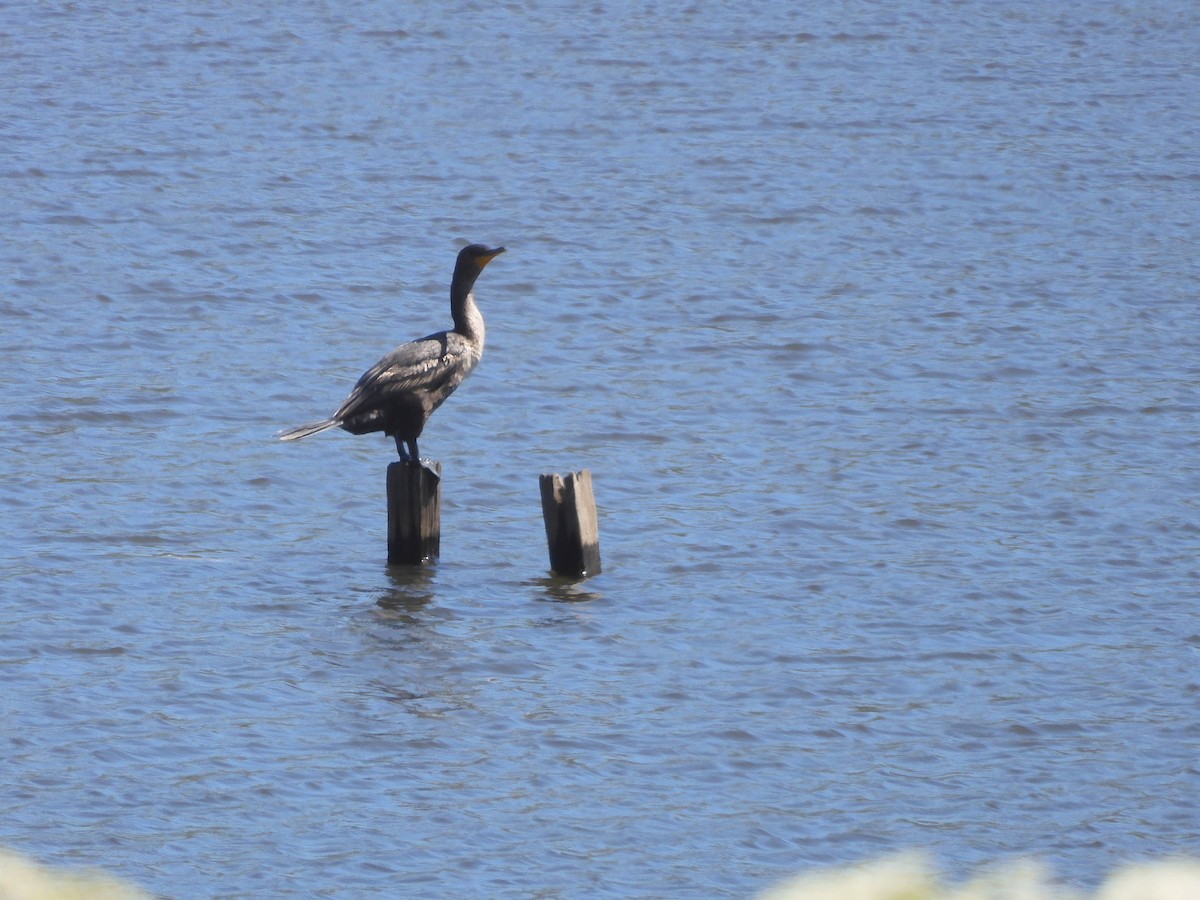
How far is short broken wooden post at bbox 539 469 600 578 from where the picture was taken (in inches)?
357

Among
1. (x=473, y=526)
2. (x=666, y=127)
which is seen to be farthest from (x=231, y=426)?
(x=666, y=127)

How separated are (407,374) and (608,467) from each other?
2704mm

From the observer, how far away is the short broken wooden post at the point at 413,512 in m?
9.05

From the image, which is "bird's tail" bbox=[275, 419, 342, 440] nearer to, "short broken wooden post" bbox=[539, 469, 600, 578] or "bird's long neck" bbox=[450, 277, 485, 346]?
"bird's long neck" bbox=[450, 277, 485, 346]

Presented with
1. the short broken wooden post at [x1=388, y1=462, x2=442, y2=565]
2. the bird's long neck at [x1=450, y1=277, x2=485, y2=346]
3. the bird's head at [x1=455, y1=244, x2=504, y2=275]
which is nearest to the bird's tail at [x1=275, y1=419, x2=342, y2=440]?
the short broken wooden post at [x1=388, y1=462, x2=442, y2=565]

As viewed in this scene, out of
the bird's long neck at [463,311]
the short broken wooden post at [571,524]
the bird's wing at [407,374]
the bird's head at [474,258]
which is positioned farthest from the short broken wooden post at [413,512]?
the bird's head at [474,258]

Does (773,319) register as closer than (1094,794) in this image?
No

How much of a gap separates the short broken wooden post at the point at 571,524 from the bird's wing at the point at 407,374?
28.7 inches

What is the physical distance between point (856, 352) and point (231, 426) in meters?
4.76

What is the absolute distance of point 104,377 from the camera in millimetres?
12812

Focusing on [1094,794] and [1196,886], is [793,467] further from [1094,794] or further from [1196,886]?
[1196,886]

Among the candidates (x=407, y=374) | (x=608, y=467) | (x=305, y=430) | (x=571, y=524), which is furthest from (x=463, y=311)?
(x=608, y=467)

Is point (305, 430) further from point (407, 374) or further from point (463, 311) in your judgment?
point (463, 311)

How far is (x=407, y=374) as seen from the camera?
891cm
